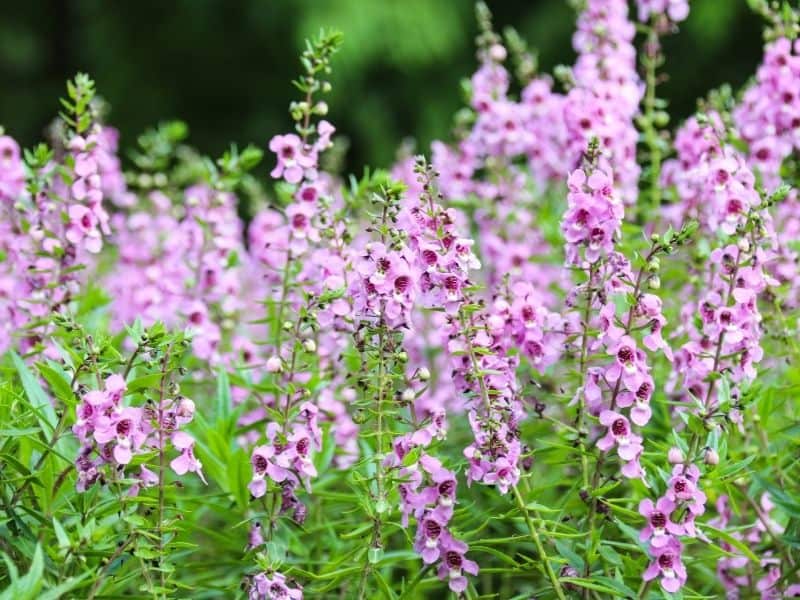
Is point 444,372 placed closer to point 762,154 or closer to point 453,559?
point 762,154

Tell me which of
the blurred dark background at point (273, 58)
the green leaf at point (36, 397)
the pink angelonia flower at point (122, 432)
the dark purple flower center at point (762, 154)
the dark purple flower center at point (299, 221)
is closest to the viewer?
the pink angelonia flower at point (122, 432)

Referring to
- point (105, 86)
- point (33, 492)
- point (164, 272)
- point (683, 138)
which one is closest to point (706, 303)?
point (683, 138)

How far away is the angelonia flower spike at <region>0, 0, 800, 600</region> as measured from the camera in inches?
90.0

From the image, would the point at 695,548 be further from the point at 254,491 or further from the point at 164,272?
the point at 164,272

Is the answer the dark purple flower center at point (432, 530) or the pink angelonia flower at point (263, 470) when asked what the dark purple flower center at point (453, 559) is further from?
the pink angelonia flower at point (263, 470)

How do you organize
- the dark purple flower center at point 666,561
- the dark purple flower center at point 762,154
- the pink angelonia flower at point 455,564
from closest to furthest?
the dark purple flower center at point 666,561 < the pink angelonia flower at point 455,564 < the dark purple flower center at point 762,154

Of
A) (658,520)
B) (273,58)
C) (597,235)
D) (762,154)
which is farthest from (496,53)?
(273,58)

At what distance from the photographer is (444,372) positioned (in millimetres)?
3982

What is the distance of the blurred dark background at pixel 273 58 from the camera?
9.96 m

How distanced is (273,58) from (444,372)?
808 cm

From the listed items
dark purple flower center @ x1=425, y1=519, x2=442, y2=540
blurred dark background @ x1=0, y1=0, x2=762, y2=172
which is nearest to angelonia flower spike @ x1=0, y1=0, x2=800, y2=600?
dark purple flower center @ x1=425, y1=519, x2=442, y2=540

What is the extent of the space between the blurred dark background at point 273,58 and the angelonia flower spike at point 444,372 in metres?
5.93

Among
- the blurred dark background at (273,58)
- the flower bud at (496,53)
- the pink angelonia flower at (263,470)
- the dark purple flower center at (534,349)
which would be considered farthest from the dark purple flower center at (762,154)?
the blurred dark background at (273,58)

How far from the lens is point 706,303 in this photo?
97.6 inches
